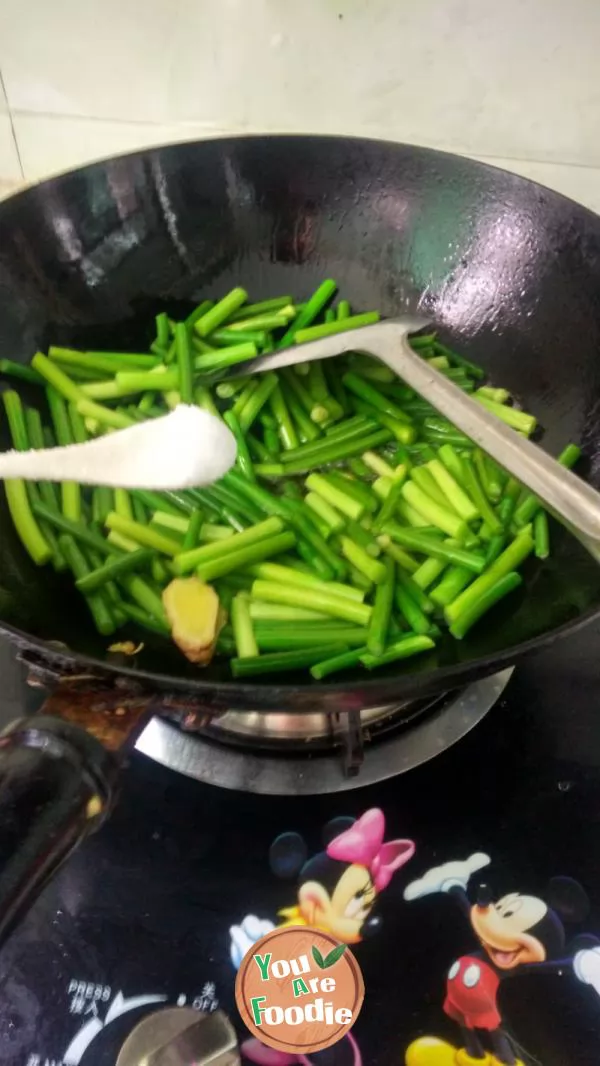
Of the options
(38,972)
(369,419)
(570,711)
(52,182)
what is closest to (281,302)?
(369,419)

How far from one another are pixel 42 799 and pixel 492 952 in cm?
57

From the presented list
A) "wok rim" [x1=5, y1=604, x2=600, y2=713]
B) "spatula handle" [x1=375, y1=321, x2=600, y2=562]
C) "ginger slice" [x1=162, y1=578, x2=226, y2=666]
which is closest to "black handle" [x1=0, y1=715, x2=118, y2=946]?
"wok rim" [x1=5, y1=604, x2=600, y2=713]

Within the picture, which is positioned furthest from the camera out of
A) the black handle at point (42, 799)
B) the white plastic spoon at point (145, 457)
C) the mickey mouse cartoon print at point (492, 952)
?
the white plastic spoon at point (145, 457)

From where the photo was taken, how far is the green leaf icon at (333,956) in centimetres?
89

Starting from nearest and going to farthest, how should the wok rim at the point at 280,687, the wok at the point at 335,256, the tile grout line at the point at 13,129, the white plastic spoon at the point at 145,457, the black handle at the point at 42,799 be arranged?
the black handle at the point at 42,799, the wok rim at the point at 280,687, the white plastic spoon at the point at 145,457, the wok at the point at 335,256, the tile grout line at the point at 13,129

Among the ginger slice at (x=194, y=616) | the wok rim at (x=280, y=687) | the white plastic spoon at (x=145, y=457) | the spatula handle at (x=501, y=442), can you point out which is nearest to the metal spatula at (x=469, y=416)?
the spatula handle at (x=501, y=442)

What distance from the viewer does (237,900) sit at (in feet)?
3.08

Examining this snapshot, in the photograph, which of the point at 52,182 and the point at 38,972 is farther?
the point at 52,182

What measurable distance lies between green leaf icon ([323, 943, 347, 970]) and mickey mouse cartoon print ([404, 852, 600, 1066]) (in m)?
0.10

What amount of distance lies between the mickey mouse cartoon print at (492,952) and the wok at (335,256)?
0.30 m

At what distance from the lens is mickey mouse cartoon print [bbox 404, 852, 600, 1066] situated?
0.84 metres

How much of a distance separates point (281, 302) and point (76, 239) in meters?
0.35

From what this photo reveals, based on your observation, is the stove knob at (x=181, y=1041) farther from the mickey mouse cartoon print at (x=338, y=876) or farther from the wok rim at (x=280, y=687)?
the wok rim at (x=280, y=687)

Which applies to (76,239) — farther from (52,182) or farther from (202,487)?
(202,487)
